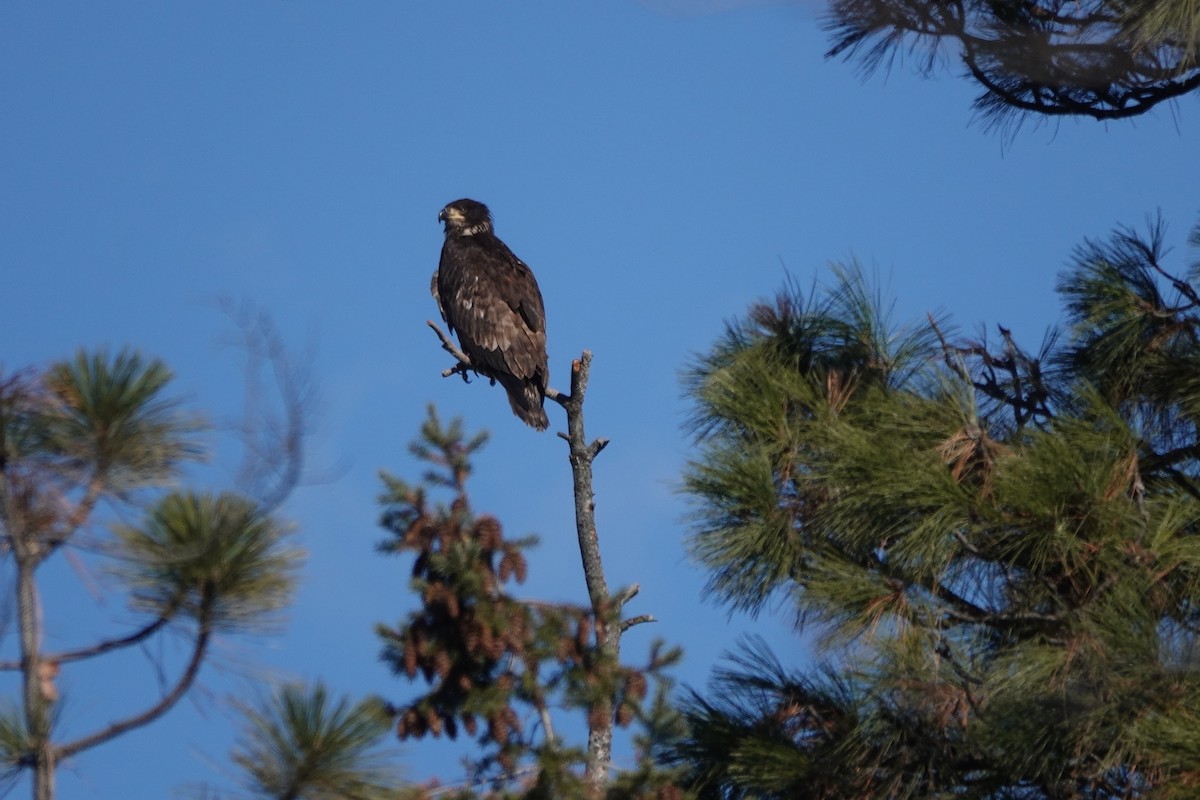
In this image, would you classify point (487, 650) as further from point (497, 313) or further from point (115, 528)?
point (497, 313)

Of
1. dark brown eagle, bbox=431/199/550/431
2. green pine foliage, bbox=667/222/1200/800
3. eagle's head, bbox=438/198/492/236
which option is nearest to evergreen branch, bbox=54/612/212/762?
green pine foliage, bbox=667/222/1200/800

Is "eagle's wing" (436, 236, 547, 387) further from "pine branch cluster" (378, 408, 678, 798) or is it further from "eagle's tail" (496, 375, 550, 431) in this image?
"pine branch cluster" (378, 408, 678, 798)

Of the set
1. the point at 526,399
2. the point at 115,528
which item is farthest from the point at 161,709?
the point at 526,399

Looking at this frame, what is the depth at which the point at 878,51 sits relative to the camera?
263 inches

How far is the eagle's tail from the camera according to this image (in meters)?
8.26

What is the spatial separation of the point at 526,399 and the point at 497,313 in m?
0.61

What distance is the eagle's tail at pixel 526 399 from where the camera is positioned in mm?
8258

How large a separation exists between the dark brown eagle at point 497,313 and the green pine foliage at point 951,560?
2.93 m

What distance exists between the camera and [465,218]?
1002 cm

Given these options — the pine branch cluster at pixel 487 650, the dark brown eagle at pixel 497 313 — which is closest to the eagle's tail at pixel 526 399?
the dark brown eagle at pixel 497 313

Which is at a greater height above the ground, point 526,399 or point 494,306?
point 494,306

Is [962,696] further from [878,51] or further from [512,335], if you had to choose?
[512,335]

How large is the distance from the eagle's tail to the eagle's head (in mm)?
1829

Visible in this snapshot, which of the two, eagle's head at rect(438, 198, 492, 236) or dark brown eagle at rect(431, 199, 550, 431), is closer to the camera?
dark brown eagle at rect(431, 199, 550, 431)
